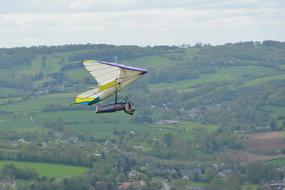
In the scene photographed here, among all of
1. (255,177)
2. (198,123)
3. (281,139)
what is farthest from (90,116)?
(255,177)

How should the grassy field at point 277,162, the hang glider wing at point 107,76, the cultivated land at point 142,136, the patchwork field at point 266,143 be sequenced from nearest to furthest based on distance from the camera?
the hang glider wing at point 107,76 → the cultivated land at point 142,136 → the grassy field at point 277,162 → the patchwork field at point 266,143

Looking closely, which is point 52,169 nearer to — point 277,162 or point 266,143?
point 277,162

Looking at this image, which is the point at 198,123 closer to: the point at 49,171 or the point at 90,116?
the point at 90,116

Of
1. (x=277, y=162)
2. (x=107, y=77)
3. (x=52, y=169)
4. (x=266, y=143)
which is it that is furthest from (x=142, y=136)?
(x=107, y=77)

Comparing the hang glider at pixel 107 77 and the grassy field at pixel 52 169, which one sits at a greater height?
the hang glider at pixel 107 77

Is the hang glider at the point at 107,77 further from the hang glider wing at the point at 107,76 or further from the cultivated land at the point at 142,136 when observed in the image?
the cultivated land at the point at 142,136

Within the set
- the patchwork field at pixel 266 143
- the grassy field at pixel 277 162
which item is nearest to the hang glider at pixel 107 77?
the grassy field at pixel 277 162

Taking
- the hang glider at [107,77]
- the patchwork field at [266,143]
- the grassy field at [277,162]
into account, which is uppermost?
the hang glider at [107,77]

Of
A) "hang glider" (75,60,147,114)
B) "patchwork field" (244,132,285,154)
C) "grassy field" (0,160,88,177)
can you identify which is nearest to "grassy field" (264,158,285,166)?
"patchwork field" (244,132,285,154)

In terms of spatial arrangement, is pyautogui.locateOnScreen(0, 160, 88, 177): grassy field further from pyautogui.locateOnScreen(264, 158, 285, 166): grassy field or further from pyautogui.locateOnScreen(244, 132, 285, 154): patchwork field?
pyautogui.locateOnScreen(244, 132, 285, 154): patchwork field
